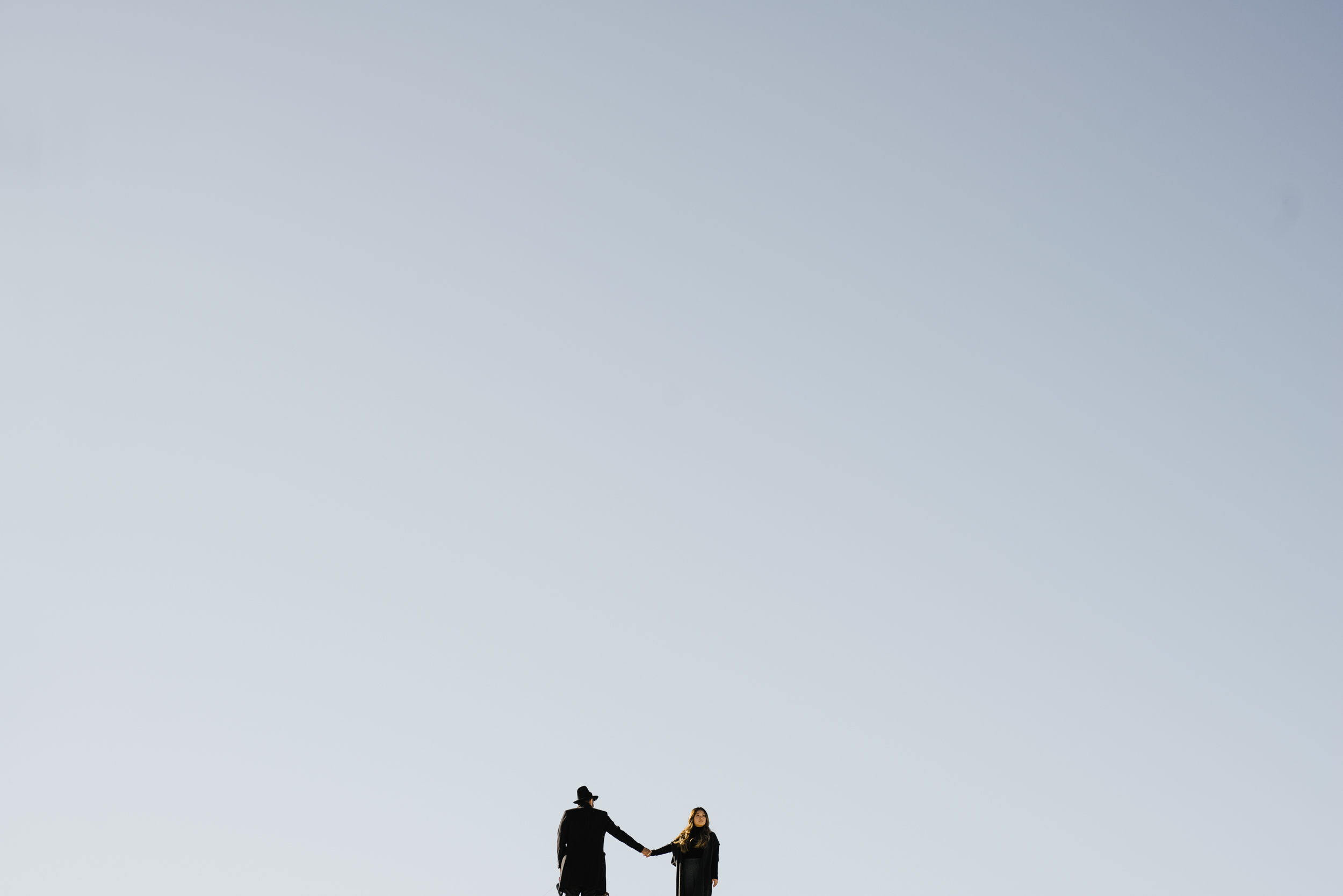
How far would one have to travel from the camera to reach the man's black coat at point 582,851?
1088 inches

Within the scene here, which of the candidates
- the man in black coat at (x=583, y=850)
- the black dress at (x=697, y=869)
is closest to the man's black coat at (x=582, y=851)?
the man in black coat at (x=583, y=850)

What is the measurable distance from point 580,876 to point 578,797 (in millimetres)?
1333

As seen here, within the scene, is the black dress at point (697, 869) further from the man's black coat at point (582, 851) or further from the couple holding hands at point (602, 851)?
the man's black coat at point (582, 851)

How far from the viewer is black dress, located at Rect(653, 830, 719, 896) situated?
2720 centimetres

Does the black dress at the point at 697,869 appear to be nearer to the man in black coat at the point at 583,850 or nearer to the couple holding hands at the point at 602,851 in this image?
the couple holding hands at the point at 602,851

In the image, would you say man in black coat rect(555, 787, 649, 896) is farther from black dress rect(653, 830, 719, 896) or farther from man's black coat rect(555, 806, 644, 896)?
black dress rect(653, 830, 719, 896)

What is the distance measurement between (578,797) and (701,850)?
2.37m

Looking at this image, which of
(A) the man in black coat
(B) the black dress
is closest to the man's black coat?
(A) the man in black coat

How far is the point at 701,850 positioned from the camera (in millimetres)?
27234

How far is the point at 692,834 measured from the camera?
27.2 meters

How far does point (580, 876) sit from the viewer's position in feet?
90.6

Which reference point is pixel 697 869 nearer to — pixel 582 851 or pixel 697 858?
pixel 697 858

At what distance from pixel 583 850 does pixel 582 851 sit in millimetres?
21

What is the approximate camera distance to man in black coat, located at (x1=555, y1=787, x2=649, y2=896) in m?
27.6
